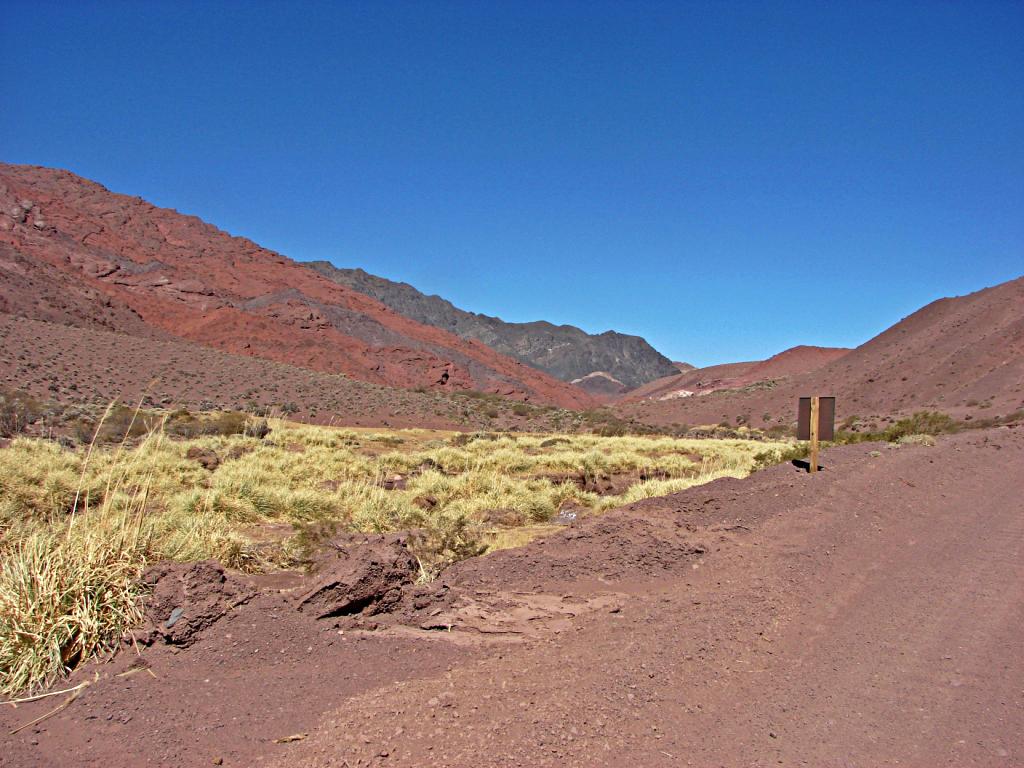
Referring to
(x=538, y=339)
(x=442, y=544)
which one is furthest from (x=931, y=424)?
(x=538, y=339)

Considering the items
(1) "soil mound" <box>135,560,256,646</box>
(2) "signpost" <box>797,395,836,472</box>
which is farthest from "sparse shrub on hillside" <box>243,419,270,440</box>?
(1) "soil mound" <box>135,560,256,646</box>

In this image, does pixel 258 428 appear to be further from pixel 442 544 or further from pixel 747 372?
pixel 747 372

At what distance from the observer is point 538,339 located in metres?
155

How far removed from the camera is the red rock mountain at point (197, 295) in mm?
58812

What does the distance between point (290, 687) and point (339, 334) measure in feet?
233

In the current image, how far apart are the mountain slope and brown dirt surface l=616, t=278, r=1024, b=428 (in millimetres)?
71525

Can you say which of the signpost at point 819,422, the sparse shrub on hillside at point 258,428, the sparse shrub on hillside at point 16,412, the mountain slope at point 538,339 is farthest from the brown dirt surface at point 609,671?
the mountain slope at point 538,339

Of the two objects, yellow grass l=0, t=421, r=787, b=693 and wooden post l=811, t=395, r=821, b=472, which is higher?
wooden post l=811, t=395, r=821, b=472

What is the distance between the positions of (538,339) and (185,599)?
151m

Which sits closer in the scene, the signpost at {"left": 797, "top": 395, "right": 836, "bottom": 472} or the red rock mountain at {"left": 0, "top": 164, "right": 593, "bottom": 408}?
the signpost at {"left": 797, "top": 395, "right": 836, "bottom": 472}

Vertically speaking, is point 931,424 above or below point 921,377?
below

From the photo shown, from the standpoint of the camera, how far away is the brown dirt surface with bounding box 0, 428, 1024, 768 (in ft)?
12.1

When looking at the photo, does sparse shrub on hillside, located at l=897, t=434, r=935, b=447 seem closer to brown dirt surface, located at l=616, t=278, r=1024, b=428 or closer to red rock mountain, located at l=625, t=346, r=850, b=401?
brown dirt surface, located at l=616, t=278, r=1024, b=428

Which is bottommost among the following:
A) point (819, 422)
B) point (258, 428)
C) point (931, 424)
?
point (258, 428)
